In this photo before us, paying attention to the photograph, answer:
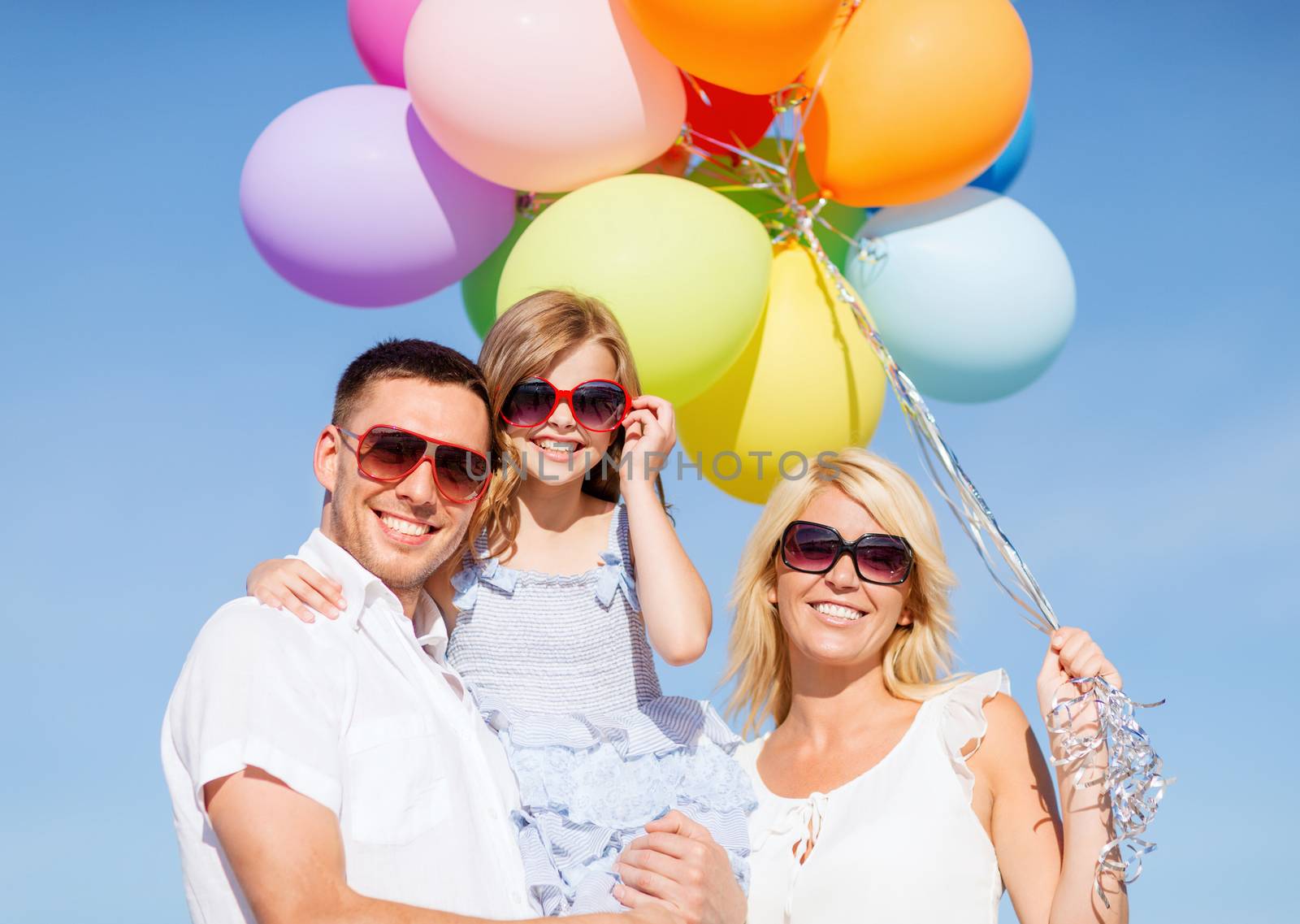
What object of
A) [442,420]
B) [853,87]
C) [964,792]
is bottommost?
[964,792]

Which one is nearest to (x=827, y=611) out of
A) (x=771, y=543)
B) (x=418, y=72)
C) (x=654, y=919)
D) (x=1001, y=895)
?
(x=771, y=543)

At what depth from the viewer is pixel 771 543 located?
360 cm

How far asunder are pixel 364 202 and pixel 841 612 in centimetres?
203

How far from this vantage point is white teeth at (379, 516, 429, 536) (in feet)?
8.88

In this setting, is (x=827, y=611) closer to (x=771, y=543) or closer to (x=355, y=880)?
(x=771, y=543)

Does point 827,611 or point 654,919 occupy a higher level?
point 827,611

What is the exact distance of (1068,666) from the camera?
2934 millimetres

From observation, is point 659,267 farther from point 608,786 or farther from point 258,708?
point 258,708

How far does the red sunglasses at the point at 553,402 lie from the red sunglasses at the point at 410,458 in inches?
19.2

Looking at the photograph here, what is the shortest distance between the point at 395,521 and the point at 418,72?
5.50 ft

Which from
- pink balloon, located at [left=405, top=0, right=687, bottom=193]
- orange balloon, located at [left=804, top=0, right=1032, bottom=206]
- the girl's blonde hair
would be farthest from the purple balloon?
orange balloon, located at [left=804, top=0, right=1032, bottom=206]

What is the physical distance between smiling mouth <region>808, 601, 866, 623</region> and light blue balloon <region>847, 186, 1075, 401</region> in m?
1.14

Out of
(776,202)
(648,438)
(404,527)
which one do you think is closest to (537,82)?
(776,202)

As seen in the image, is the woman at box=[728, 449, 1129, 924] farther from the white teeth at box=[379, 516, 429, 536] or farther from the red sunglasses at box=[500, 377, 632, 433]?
the white teeth at box=[379, 516, 429, 536]
